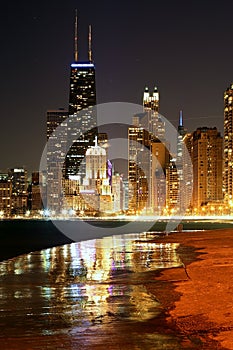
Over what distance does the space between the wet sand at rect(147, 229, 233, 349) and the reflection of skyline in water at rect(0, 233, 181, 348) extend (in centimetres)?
61

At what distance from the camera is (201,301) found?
551 inches

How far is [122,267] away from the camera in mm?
22641

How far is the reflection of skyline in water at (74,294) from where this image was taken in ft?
38.6

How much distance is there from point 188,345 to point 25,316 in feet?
13.8

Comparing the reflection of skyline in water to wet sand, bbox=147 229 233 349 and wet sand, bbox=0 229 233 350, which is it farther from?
wet sand, bbox=147 229 233 349

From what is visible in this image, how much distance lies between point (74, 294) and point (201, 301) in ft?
11.8

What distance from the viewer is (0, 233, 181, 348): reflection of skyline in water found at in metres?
11.8

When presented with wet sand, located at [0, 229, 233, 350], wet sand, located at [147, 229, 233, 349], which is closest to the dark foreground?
wet sand, located at [147, 229, 233, 349]

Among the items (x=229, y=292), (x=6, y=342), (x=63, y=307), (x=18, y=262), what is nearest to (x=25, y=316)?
(x=63, y=307)

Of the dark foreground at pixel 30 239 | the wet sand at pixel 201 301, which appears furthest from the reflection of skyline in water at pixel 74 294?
the dark foreground at pixel 30 239

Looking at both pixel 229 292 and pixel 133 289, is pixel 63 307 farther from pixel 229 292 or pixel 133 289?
pixel 229 292

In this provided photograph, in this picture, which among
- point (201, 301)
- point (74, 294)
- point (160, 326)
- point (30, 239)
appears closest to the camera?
point (160, 326)

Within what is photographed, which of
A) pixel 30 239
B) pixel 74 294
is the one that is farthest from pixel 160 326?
pixel 30 239

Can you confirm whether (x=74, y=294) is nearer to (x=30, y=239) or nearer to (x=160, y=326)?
(x=160, y=326)
